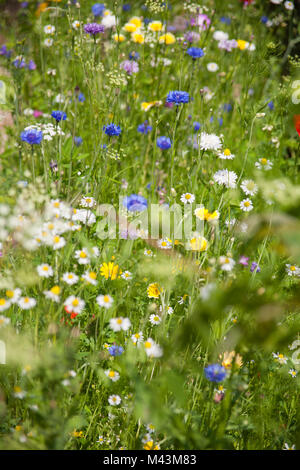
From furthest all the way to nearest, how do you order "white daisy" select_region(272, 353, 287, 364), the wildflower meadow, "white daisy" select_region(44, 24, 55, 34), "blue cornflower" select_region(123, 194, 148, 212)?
"white daisy" select_region(44, 24, 55, 34) → "blue cornflower" select_region(123, 194, 148, 212) → "white daisy" select_region(272, 353, 287, 364) → the wildflower meadow

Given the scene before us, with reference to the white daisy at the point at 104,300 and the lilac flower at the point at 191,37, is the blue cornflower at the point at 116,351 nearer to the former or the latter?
the white daisy at the point at 104,300

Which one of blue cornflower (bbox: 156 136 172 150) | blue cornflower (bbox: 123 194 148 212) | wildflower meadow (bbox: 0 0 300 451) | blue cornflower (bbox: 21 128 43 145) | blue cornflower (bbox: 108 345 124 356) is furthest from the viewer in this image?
blue cornflower (bbox: 156 136 172 150)

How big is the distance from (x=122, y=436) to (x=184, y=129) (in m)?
1.73

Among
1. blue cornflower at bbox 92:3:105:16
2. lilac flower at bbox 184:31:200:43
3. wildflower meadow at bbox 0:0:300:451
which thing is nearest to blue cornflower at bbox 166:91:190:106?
wildflower meadow at bbox 0:0:300:451

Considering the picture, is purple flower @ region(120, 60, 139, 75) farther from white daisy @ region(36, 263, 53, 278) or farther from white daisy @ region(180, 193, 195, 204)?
white daisy @ region(36, 263, 53, 278)

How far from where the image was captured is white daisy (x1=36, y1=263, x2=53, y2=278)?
111 cm

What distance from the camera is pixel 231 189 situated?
1775 mm

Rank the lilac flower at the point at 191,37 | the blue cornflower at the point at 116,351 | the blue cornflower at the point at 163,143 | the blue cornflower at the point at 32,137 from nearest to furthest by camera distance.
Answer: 1. the blue cornflower at the point at 116,351
2. the blue cornflower at the point at 32,137
3. the blue cornflower at the point at 163,143
4. the lilac flower at the point at 191,37

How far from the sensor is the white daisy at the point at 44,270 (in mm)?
1110

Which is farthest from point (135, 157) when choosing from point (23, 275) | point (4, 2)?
point (4, 2)

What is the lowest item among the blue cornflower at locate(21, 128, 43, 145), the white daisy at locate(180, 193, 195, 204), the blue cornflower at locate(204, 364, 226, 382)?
the blue cornflower at locate(204, 364, 226, 382)

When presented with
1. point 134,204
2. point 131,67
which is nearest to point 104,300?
point 134,204

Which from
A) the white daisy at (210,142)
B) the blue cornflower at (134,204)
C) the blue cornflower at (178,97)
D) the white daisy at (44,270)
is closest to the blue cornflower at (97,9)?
the blue cornflower at (178,97)

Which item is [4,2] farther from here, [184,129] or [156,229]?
[156,229]
